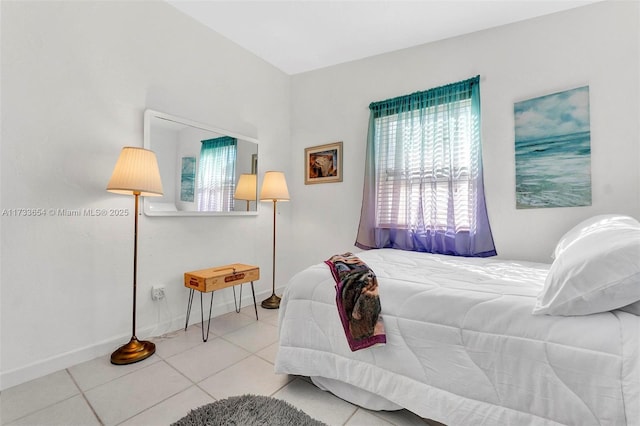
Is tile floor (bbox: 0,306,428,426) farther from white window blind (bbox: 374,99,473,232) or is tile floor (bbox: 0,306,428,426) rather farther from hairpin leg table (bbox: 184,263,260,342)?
white window blind (bbox: 374,99,473,232)

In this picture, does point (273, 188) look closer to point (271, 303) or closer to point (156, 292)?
point (271, 303)

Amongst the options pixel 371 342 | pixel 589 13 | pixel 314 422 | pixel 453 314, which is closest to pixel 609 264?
pixel 453 314

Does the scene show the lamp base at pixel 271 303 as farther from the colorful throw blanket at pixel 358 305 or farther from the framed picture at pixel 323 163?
the colorful throw blanket at pixel 358 305

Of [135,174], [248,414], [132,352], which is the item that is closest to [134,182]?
[135,174]

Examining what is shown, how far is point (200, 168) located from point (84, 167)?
879 millimetres

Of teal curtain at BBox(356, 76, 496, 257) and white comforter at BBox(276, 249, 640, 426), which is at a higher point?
teal curtain at BBox(356, 76, 496, 257)

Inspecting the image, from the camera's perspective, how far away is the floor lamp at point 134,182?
1857mm

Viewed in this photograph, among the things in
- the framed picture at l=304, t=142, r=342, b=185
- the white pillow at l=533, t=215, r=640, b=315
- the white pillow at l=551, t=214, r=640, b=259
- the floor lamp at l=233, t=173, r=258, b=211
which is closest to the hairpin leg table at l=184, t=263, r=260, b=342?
the floor lamp at l=233, t=173, r=258, b=211

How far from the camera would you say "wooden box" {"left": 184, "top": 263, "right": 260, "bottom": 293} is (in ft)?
7.42

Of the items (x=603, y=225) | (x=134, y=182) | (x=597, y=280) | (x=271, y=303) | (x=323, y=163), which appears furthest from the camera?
(x=323, y=163)

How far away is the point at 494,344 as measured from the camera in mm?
1115

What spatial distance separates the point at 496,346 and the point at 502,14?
2.78 m

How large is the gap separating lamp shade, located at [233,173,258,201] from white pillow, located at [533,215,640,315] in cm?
265

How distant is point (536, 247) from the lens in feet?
7.79
